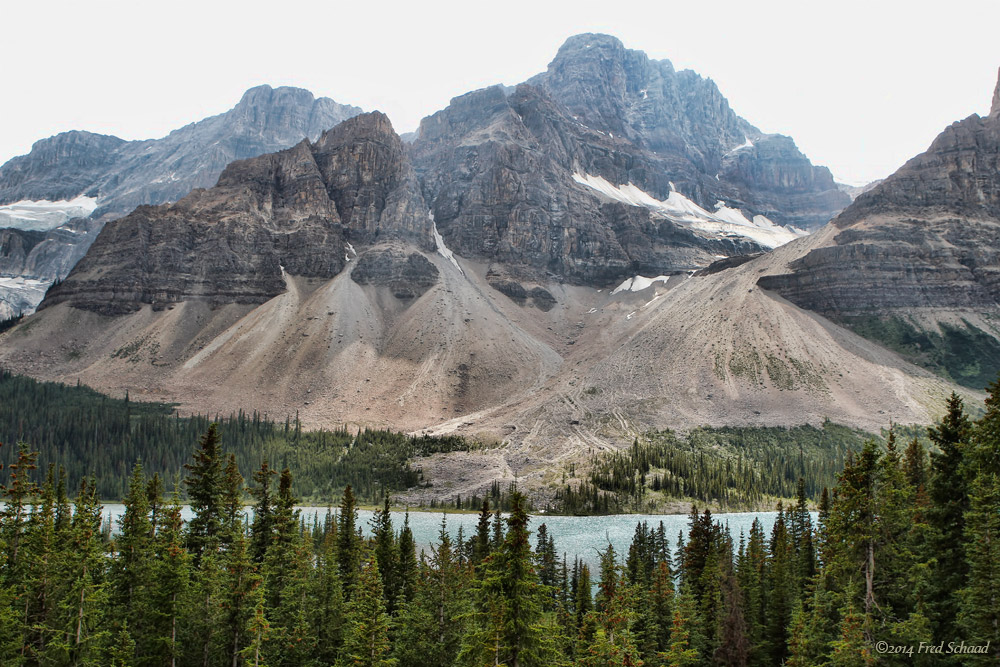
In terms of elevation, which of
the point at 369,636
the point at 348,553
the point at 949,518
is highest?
the point at 949,518

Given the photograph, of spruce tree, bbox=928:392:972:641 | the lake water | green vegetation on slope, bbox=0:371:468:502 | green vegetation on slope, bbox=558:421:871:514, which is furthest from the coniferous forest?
green vegetation on slope, bbox=0:371:468:502

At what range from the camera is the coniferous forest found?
2616cm

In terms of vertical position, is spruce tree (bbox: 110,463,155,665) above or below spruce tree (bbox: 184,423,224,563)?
below

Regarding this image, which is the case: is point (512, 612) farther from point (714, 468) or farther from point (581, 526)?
point (714, 468)

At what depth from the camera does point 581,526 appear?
108 metres

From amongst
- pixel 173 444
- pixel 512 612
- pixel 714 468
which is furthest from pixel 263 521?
pixel 173 444

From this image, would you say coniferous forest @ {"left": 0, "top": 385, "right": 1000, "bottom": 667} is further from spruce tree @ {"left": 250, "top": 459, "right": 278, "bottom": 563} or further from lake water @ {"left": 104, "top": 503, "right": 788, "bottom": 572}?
lake water @ {"left": 104, "top": 503, "right": 788, "bottom": 572}

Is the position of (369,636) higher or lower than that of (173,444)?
higher

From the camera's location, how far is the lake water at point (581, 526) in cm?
9156

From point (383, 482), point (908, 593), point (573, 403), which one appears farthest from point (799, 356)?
point (908, 593)

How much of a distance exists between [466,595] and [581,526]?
69376 millimetres

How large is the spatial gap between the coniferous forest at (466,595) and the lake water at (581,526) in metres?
42.3

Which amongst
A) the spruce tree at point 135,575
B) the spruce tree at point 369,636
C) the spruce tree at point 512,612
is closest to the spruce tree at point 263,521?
the spruce tree at point 135,575

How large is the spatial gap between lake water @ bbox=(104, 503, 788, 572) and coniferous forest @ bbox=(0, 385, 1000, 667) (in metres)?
42.3
